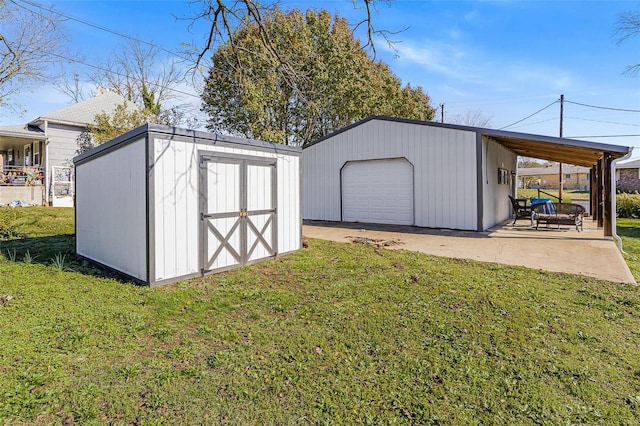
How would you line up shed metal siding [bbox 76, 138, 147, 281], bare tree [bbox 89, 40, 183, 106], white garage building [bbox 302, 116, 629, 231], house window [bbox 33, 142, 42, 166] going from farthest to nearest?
bare tree [bbox 89, 40, 183, 106] < house window [bbox 33, 142, 42, 166] < white garage building [bbox 302, 116, 629, 231] < shed metal siding [bbox 76, 138, 147, 281]

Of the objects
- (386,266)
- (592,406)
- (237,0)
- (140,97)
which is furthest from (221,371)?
(140,97)

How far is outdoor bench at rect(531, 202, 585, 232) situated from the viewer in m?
9.78

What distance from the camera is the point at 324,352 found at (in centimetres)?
317

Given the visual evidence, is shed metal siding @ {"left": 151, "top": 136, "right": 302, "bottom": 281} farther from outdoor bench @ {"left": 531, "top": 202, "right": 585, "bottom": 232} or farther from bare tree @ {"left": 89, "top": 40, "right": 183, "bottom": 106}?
bare tree @ {"left": 89, "top": 40, "right": 183, "bottom": 106}

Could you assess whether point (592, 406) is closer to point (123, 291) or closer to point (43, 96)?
point (123, 291)

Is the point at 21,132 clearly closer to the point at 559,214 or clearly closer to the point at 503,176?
the point at 503,176

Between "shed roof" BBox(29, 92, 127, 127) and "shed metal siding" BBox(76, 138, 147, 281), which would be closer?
"shed metal siding" BBox(76, 138, 147, 281)

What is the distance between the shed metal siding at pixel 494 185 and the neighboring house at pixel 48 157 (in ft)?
53.7

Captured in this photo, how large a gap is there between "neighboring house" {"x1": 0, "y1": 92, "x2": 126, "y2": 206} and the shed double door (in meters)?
13.0

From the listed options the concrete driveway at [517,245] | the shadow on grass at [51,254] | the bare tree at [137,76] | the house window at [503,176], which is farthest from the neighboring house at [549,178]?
the shadow on grass at [51,254]

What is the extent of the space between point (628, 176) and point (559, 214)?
84.7 feet

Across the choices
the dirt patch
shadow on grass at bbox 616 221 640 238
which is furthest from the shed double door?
shadow on grass at bbox 616 221 640 238

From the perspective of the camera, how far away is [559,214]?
10.4 m

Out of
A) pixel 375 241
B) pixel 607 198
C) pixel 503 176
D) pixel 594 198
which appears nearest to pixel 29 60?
pixel 375 241
